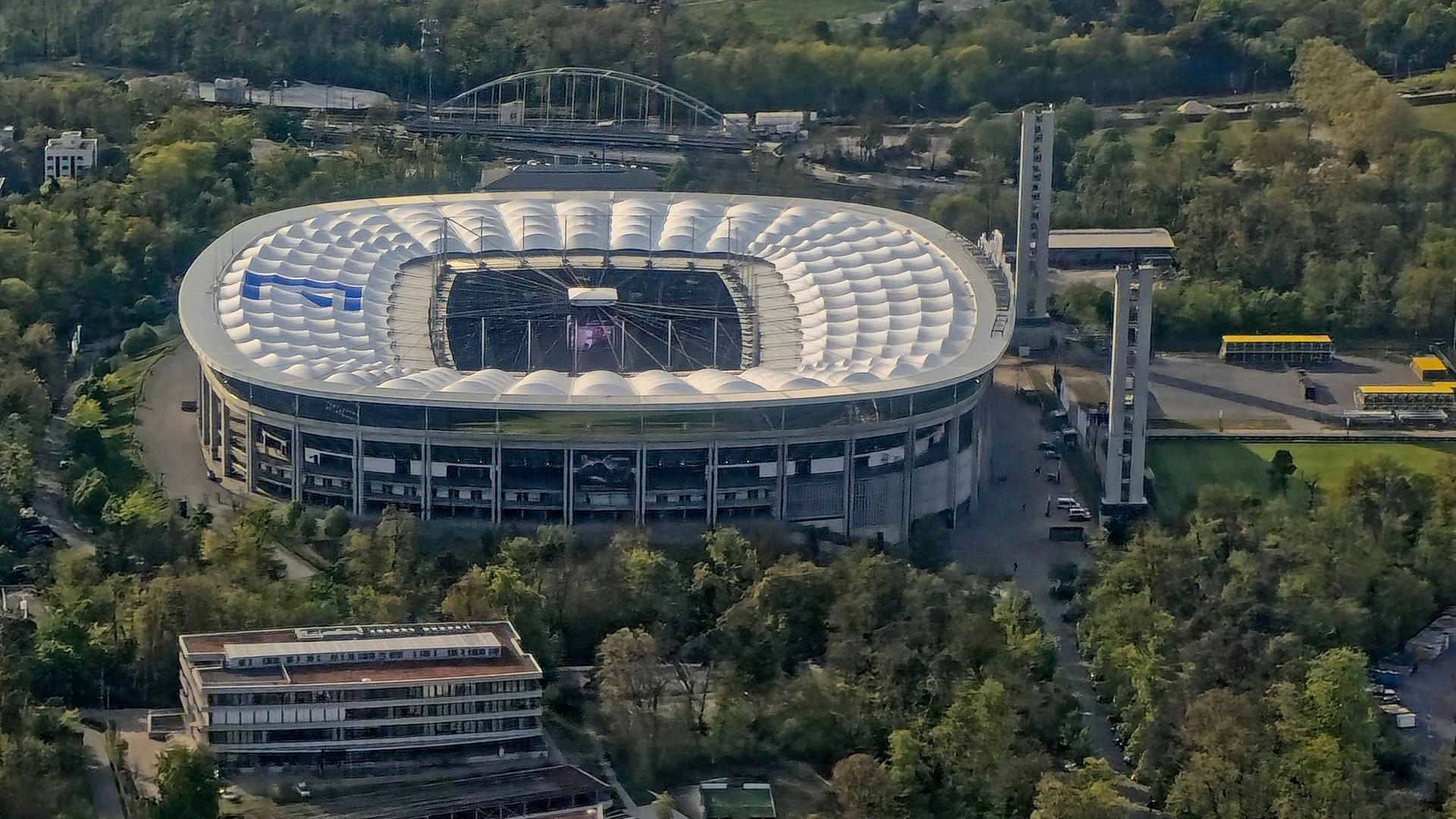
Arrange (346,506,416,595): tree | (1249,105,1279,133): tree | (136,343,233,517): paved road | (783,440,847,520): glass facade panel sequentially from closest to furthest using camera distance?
(346,506,416,595): tree, (783,440,847,520): glass facade panel, (136,343,233,517): paved road, (1249,105,1279,133): tree

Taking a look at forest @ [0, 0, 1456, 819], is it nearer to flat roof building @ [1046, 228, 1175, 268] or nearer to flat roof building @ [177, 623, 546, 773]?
flat roof building @ [1046, 228, 1175, 268]

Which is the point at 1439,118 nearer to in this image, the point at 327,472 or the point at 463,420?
the point at 463,420

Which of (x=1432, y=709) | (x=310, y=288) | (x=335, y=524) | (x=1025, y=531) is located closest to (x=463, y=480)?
(x=335, y=524)

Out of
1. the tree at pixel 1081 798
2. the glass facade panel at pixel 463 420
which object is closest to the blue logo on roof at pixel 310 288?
the glass facade panel at pixel 463 420

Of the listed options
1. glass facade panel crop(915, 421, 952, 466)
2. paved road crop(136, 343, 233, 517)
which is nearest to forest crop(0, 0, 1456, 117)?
paved road crop(136, 343, 233, 517)

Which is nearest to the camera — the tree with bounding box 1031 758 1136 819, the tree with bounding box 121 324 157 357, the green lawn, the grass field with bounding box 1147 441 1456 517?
the tree with bounding box 1031 758 1136 819

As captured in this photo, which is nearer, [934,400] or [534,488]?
[534,488]
